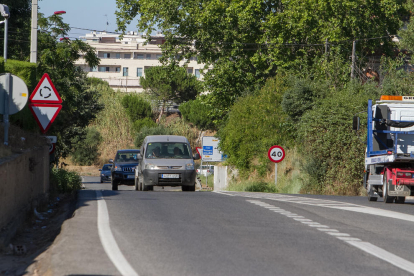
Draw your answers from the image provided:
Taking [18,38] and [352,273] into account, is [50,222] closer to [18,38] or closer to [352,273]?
[352,273]

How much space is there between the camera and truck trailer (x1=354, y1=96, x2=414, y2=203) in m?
17.0

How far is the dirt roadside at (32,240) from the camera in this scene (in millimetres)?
7098

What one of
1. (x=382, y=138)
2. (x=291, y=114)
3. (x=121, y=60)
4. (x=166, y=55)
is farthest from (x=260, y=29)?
(x=121, y=60)

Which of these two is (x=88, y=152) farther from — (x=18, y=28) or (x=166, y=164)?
(x=166, y=164)

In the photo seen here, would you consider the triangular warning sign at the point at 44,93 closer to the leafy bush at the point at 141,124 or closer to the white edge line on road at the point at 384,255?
the white edge line on road at the point at 384,255

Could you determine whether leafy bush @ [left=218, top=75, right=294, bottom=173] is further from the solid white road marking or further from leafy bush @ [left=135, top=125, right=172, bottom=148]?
leafy bush @ [left=135, top=125, right=172, bottom=148]

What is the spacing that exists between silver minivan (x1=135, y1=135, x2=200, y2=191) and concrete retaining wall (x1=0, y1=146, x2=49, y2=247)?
23.7 feet

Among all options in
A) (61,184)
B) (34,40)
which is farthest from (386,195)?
(34,40)

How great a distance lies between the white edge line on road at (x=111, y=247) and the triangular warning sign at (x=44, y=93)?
567 cm

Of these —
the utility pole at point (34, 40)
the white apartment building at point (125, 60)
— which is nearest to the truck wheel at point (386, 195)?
the utility pole at point (34, 40)

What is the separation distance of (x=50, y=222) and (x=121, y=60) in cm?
10610

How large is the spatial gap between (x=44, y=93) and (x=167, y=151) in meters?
7.32

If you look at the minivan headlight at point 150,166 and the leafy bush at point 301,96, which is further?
the leafy bush at point 301,96

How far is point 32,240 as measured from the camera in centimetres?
957
